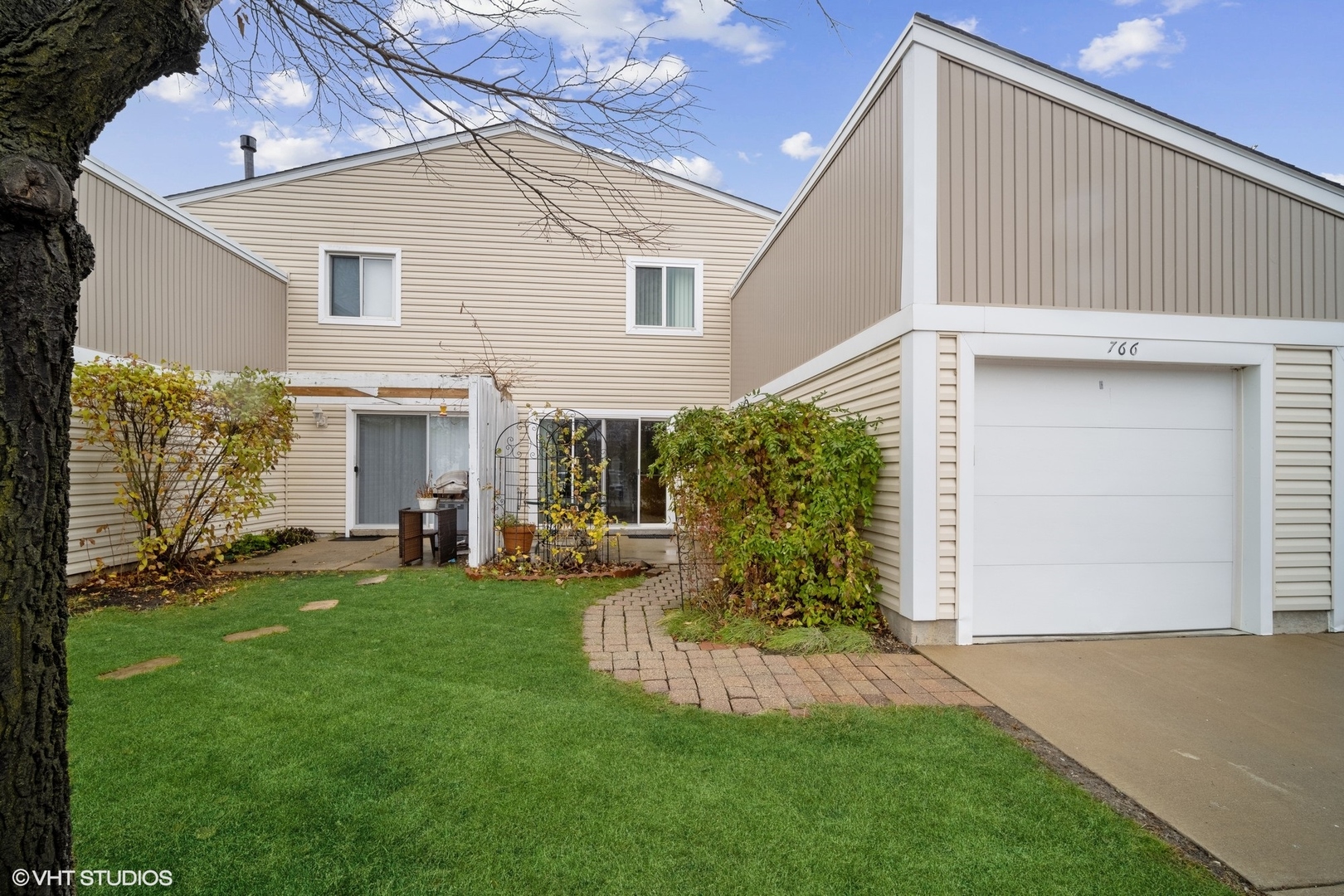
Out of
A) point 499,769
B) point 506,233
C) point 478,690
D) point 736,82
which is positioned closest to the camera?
point 499,769

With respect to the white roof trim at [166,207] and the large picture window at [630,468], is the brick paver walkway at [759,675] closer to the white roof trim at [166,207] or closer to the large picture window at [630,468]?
the large picture window at [630,468]

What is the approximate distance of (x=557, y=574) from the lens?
700cm

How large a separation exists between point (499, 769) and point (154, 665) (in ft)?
9.28

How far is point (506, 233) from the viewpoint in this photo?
1048 centimetres

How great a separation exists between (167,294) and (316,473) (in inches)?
135

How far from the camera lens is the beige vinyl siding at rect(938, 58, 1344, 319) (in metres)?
4.42

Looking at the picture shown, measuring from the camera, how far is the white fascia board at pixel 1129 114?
14.4 feet

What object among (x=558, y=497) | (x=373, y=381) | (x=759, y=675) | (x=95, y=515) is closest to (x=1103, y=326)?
(x=759, y=675)

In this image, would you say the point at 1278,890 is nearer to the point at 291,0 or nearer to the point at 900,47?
the point at 291,0

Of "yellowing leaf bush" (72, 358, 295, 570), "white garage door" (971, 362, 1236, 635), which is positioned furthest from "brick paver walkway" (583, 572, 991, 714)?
"yellowing leaf bush" (72, 358, 295, 570)

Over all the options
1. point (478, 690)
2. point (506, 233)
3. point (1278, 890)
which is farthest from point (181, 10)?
point (506, 233)

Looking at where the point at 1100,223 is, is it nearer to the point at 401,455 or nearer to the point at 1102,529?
the point at 1102,529

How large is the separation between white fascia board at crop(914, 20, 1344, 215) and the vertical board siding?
1915 millimetres

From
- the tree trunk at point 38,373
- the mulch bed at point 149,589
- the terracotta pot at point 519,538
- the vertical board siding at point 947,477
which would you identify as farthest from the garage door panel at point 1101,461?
the mulch bed at point 149,589
